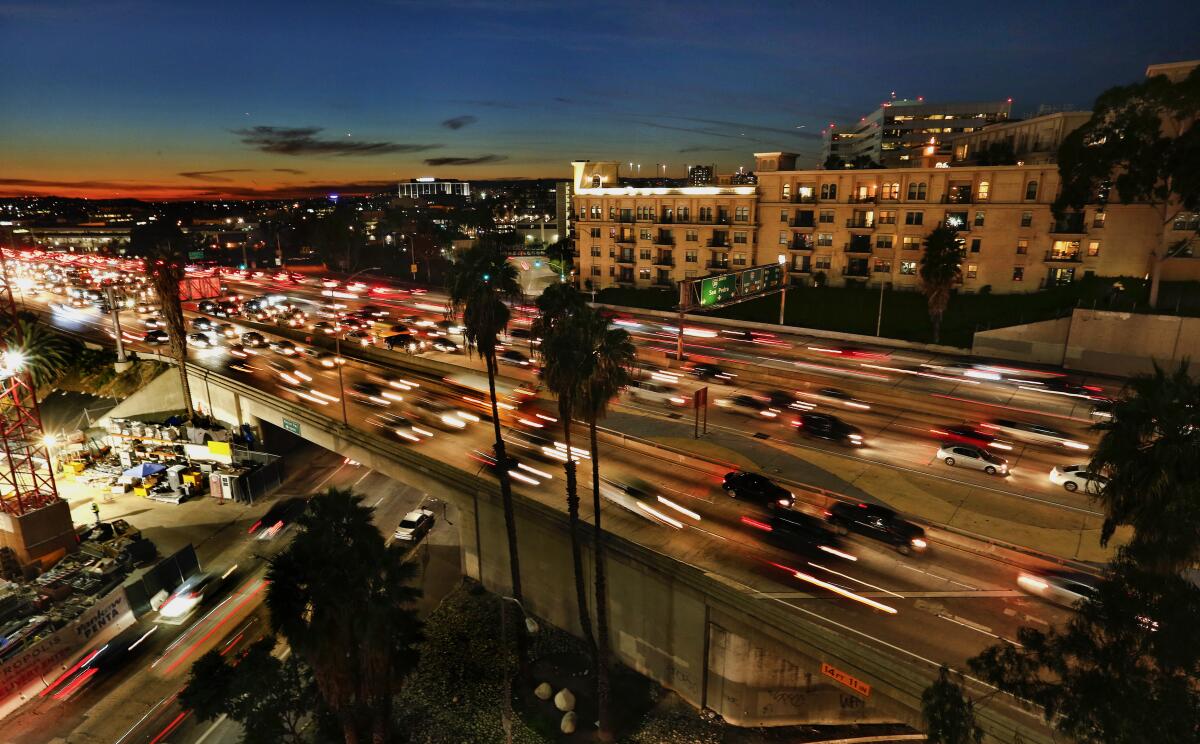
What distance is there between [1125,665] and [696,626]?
658 inches

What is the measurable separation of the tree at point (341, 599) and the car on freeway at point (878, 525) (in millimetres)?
19771

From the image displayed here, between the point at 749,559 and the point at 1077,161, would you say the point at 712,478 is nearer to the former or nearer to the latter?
the point at 749,559

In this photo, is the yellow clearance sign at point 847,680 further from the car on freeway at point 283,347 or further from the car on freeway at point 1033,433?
the car on freeway at point 283,347

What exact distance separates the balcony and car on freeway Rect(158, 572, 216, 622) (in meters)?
86.1

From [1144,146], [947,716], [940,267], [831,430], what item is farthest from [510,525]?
[1144,146]

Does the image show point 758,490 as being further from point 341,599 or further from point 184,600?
point 184,600

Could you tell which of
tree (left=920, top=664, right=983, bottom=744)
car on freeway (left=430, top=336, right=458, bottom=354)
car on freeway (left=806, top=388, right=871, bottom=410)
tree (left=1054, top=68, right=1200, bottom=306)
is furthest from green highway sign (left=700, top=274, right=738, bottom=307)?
tree (left=920, top=664, right=983, bottom=744)

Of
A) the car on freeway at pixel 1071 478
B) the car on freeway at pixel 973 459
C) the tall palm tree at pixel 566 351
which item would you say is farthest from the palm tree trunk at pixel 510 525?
the car on freeway at pixel 1071 478

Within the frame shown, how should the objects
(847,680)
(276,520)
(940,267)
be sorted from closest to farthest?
(847,680), (276,520), (940,267)

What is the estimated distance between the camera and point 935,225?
75062 mm

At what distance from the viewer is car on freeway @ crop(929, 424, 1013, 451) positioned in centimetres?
3972

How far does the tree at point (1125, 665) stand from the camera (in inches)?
501

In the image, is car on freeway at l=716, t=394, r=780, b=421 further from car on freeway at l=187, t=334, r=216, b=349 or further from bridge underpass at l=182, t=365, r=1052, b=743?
car on freeway at l=187, t=334, r=216, b=349

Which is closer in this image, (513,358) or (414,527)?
(414,527)
